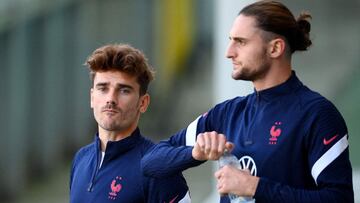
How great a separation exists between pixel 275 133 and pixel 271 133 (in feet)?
0.06

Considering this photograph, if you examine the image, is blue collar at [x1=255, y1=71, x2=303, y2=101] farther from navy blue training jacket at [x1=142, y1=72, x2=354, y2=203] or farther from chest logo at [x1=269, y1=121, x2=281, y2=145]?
chest logo at [x1=269, y1=121, x2=281, y2=145]

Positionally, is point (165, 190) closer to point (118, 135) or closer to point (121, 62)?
point (118, 135)

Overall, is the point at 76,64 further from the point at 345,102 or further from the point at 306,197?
the point at 306,197

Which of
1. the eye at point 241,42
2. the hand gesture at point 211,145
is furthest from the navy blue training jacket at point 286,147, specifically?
the eye at point 241,42

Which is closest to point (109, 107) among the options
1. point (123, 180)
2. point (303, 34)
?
point (123, 180)

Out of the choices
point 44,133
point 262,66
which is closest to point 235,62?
point 262,66

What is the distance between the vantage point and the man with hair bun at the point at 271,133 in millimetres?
4672

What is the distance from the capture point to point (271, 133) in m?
4.85

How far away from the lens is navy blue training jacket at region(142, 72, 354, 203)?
4.69m

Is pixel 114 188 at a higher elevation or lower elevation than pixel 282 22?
lower

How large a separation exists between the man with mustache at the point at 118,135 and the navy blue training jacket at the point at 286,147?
0.77ft

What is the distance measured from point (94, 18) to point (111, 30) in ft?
0.77

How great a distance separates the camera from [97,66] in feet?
17.6

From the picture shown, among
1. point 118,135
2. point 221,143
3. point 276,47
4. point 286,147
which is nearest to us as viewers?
point 221,143
